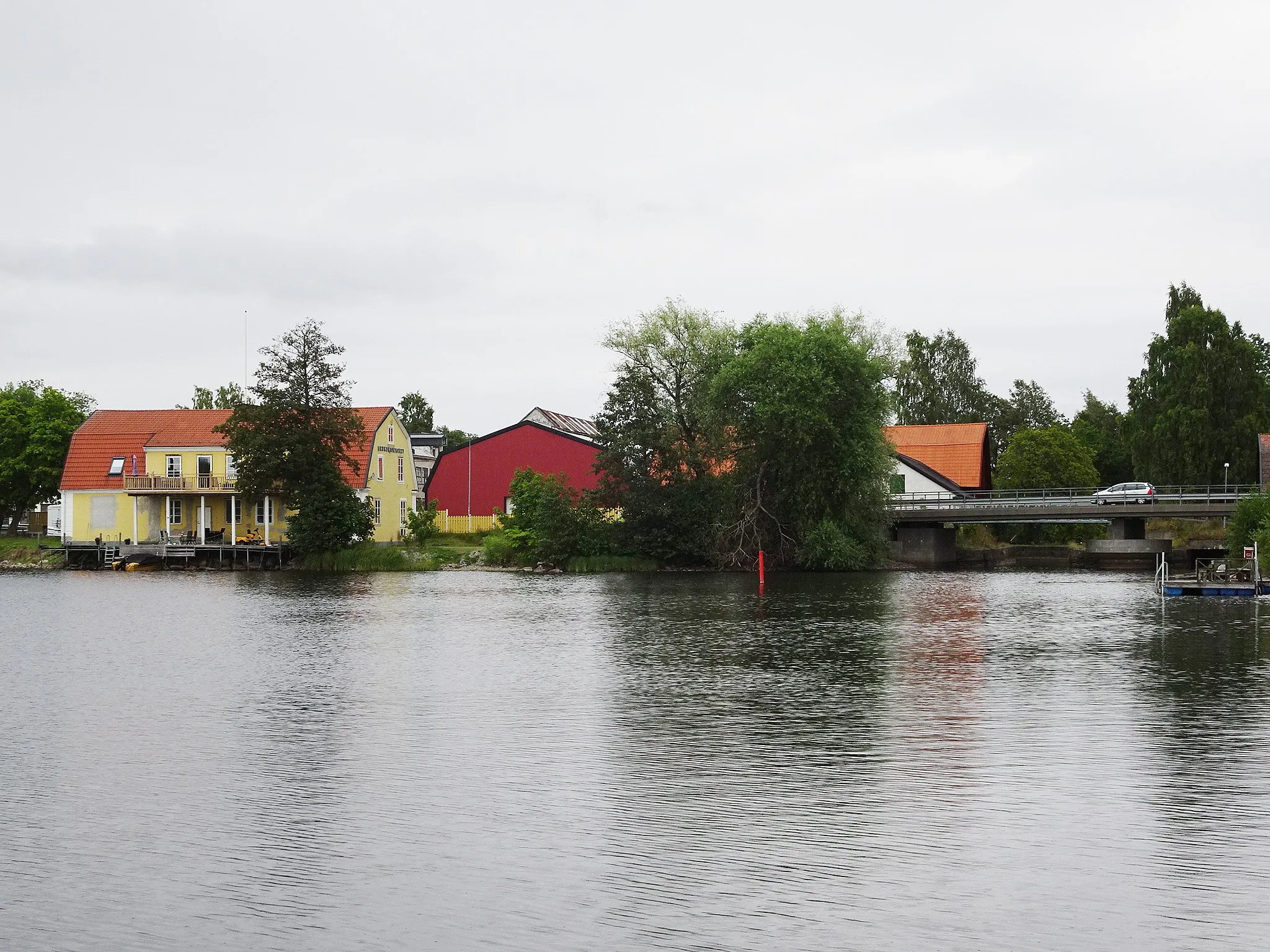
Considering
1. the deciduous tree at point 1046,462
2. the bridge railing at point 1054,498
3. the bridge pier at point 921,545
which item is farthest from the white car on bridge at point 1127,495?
the deciduous tree at point 1046,462

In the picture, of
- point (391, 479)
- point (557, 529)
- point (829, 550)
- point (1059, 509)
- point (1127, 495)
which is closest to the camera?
point (829, 550)

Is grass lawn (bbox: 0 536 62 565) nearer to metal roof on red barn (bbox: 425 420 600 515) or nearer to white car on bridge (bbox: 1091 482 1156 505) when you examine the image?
metal roof on red barn (bbox: 425 420 600 515)

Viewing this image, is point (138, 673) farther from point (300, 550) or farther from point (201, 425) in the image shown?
point (201, 425)

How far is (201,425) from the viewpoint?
92375mm

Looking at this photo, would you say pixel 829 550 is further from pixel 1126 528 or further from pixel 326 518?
pixel 326 518

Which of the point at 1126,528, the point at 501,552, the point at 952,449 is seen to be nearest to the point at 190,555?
the point at 501,552

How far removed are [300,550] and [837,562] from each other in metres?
32.0

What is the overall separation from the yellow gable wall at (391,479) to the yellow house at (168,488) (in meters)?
0.19

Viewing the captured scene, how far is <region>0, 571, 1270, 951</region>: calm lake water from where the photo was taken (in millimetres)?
12086

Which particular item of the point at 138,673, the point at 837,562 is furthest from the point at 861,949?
the point at 837,562

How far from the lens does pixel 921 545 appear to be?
85.1 metres

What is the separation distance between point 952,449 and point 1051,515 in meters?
23.2

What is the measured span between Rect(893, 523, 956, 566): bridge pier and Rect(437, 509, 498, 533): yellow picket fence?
27779mm

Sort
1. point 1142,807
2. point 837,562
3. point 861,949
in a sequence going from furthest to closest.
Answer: point 837,562, point 1142,807, point 861,949
